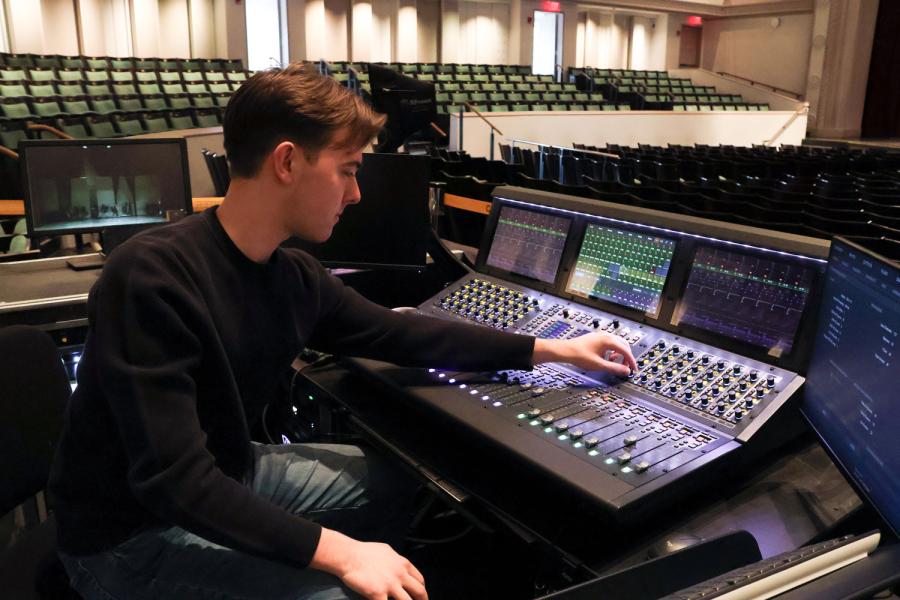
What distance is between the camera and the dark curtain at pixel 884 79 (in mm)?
16156

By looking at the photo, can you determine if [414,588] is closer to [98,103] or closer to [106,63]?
[98,103]

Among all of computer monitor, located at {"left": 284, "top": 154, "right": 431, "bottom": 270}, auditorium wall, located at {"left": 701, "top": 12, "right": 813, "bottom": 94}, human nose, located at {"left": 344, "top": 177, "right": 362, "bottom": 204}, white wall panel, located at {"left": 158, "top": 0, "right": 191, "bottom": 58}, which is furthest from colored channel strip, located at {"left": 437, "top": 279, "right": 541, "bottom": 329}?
auditorium wall, located at {"left": 701, "top": 12, "right": 813, "bottom": 94}

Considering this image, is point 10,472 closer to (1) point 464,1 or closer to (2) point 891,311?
(2) point 891,311

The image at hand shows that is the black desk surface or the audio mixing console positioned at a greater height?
the audio mixing console

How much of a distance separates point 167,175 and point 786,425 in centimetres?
192

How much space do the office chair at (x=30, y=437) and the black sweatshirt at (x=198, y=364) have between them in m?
0.19

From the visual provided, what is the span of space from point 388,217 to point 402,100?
2.43 metres

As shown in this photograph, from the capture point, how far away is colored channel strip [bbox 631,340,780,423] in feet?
3.77

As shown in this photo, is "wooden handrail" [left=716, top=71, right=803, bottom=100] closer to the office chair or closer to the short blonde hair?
the short blonde hair

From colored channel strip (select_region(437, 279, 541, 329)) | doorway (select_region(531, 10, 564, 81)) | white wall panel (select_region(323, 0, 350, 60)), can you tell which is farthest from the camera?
doorway (select_region(531, 10, 564, 81))

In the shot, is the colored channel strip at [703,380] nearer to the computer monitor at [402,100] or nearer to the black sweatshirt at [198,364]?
the black sweatshirt at [198,364]

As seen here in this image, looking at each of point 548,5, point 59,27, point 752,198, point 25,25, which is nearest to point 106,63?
point 25,25

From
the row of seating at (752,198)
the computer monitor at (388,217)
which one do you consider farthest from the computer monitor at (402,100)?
the computer monitor at (388,217)

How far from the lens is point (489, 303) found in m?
1.67
